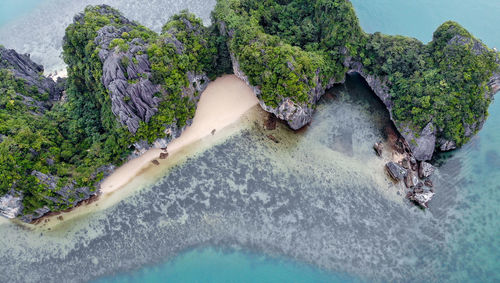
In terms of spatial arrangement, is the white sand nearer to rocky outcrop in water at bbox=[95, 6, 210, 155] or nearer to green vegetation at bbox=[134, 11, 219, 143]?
green vegetation at bbox=[134, 11, 219, 143]

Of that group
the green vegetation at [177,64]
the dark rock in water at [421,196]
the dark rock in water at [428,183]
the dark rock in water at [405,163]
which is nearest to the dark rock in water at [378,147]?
the dark rock in water at [405,163]

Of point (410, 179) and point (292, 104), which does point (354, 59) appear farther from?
point (410, 179)

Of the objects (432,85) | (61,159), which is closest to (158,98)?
(61,159)

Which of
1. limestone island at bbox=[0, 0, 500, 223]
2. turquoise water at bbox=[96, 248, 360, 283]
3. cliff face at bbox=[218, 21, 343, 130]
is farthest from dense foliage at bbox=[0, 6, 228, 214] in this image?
turquoise water at bbox=[96, 248, 360, 283]

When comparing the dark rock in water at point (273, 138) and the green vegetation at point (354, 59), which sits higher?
the green vegetation at point (354, 59)

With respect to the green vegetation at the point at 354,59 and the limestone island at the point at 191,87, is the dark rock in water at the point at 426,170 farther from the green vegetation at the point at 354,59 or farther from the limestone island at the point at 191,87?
the green vegetation at the point at 354,59

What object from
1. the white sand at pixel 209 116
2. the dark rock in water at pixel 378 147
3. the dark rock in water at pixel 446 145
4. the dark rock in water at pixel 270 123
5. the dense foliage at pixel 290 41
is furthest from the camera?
the dark rock in water at pixel 270 123

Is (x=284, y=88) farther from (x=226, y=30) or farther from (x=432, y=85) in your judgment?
(x=432, y=85)
